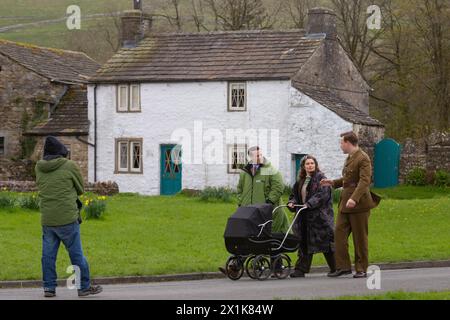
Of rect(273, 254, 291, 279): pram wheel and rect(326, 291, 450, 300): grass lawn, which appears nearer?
rect(326, 291, 450, 300): grass lawn

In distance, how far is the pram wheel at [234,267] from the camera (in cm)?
1744

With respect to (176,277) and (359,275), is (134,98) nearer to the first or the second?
(176,277)

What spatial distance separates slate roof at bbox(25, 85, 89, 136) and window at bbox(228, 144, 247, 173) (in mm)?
6943

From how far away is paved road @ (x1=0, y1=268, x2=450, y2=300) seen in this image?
14680mm

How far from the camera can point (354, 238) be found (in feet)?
56.2

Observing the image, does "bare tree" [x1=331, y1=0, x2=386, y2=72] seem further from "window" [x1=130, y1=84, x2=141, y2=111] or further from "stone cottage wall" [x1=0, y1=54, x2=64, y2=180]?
"stone cottage wall" [x1=0, y1=54, x2=64, y2=180]

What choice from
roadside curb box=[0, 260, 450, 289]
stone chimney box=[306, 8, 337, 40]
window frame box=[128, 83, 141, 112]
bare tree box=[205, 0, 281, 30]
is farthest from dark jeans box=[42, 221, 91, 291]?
bare tree box=[205, 0, 281, 30]

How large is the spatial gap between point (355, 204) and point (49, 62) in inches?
1489

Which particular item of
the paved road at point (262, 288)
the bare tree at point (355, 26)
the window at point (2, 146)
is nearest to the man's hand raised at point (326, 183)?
the paved road at point (262, 288)

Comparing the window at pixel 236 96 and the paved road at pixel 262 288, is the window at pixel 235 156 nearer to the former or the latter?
the window at pixel 236 96

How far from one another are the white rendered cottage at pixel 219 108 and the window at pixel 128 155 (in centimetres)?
4

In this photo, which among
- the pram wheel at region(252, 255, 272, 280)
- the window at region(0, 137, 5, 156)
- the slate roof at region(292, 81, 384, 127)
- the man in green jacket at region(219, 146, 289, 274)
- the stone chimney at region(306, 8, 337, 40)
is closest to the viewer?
the pram wheel at region(252, 255, 272, 280)
